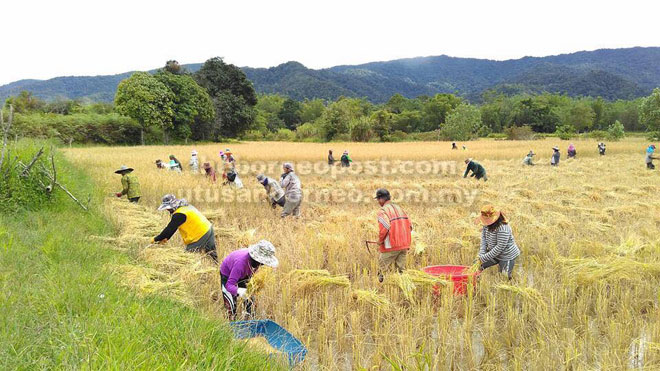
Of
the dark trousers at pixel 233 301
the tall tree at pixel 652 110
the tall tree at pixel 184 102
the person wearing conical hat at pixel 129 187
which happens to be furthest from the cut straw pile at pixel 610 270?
the tall tree at pixel 652 110

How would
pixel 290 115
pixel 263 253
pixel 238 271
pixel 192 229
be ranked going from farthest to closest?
pixel 290 115 → pixel 192 229 → pixel 238 271 → pixel 263 253

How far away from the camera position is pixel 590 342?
9.71ft

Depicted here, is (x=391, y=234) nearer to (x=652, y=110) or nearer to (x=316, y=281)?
(x=316, y=281)

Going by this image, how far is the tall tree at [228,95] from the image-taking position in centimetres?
4144

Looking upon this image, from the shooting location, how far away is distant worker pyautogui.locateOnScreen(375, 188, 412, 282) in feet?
14.5

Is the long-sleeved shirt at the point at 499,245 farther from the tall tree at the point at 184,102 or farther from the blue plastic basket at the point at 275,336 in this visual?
the tall tree at the point at 184,102

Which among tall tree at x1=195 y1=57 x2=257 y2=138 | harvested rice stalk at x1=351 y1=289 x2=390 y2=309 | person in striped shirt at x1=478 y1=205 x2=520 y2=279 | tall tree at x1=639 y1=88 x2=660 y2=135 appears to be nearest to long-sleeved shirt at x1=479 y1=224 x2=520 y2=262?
person in striped shirt at x1=478 y1=205 x2=520 y2=279

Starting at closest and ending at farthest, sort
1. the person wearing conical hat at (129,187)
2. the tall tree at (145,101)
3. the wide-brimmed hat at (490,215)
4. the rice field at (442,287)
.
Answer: the rice field at (442,287), the wide-brimmed hat at (490,215), the person wearing conical hat at (129,187), the tall tree at (145,101)

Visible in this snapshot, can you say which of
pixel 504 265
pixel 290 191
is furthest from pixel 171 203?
pixel 504 265

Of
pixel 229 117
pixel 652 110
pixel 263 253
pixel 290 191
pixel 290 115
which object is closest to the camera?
pixel 263 253

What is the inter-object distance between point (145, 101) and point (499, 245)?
35583 mm

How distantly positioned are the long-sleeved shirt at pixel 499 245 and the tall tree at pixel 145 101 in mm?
34962

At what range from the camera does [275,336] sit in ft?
10.1

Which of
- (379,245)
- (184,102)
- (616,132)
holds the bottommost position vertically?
(379,245)
